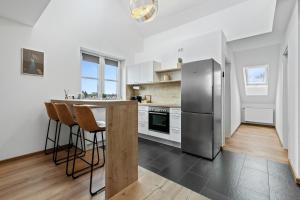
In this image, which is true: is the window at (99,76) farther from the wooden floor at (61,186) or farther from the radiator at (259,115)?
the radiator at (259,115)

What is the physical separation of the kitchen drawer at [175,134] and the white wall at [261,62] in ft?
11.5

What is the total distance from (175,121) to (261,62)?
12.4 ft

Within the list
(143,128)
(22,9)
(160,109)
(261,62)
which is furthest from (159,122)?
(261,62)

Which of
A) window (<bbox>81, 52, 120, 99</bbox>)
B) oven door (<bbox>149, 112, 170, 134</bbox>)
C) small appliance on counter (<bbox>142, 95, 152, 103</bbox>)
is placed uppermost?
window (<bbox>81, 52, 120, 99</bbox>)

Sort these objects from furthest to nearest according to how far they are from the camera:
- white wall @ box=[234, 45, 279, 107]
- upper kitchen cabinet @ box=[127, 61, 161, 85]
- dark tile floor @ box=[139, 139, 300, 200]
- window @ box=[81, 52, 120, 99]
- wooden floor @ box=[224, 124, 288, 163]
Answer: white wall @ box=[234, 45, 279, 107] → upper kitchen cabinet @ box=[127, 61, 161, 85] → window @ box=[81, 52, 120, 99] → wooden floor @ box=[224, 124, 288, 163] → dark tile floor @ box=[139, 139, 300, 200]

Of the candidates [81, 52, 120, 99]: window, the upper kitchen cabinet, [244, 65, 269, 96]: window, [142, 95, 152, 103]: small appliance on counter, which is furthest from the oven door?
[244, 65, 269, 96]: window

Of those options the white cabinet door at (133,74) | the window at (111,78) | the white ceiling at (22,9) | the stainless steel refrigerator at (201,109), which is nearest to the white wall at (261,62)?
the stainless steel refrigerator at (201,109)

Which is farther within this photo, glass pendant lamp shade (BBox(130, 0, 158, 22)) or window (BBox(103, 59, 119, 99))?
window (BBox(103, 59, 119, 99))

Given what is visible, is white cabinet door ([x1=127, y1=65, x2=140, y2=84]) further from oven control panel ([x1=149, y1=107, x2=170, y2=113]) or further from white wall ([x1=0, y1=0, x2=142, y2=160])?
oven control panel ([x1=149, y1=107, x2=170, y2=113])

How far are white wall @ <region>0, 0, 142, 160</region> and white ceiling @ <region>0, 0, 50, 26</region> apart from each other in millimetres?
186

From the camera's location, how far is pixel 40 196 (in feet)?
5.35

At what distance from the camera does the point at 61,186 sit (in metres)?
1.81

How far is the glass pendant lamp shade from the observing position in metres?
1.99

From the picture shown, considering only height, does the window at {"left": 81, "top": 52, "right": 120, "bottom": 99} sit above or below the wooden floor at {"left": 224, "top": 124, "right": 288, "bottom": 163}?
above
